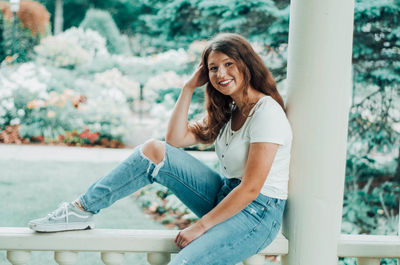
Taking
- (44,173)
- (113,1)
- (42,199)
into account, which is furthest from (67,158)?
(113,1)

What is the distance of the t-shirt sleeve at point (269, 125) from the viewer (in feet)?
4.50

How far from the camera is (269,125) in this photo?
138 cm

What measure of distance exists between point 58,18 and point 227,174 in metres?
3.81

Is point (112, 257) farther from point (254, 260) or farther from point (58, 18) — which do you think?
point (58, 18)

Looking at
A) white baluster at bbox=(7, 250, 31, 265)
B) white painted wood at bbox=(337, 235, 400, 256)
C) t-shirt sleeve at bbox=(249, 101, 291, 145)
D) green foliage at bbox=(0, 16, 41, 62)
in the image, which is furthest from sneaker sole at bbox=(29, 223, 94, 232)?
green foliage at bbox=(0, 16, 41, 62)

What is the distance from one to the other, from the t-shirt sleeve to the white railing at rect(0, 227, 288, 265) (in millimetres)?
416

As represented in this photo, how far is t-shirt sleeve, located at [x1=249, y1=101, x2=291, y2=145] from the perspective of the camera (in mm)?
1370

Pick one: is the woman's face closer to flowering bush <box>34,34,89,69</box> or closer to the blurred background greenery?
the blurred background greenery

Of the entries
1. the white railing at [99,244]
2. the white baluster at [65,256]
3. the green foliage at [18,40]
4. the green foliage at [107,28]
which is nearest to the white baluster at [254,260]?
the white railing at [99,244]

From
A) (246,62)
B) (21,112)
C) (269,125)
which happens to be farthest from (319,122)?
(21,112)

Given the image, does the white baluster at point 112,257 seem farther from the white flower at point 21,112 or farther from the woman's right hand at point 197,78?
the white flower at point 21,112

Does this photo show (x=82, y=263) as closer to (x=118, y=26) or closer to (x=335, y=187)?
(x=335, y=187)

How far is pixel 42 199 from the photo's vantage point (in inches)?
145

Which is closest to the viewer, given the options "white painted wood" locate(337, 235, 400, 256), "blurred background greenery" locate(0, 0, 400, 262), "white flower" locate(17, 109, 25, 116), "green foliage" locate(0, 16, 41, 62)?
"white painted wood" locate(337, 235, 400, 256)
